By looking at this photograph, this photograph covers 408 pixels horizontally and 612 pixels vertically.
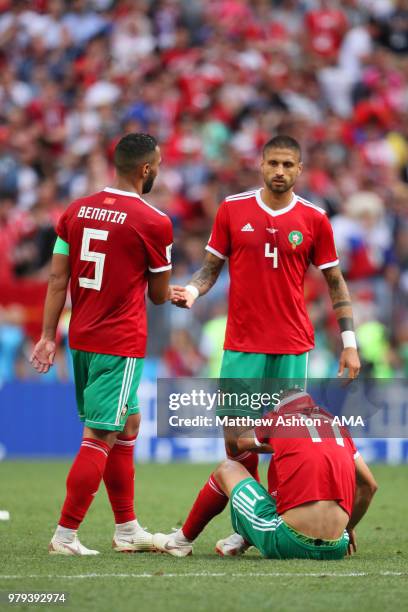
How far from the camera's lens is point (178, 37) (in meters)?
19.9

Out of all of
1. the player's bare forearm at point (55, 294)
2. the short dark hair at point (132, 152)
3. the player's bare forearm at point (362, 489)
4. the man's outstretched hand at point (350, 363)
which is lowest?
the player's bare forearm at point (362, 489)

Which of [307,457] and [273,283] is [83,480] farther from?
[273,283]

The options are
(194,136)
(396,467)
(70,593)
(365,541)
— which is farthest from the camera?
(194,136)

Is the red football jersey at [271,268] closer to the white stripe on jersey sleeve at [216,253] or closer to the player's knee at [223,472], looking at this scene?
the white stripe on jersey sleeve at [216,253]

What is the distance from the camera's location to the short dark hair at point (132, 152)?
7.18m

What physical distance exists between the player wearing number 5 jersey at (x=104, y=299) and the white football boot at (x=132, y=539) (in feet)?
1.31

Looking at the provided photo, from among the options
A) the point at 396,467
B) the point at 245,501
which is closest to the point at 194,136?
the point at 396,467

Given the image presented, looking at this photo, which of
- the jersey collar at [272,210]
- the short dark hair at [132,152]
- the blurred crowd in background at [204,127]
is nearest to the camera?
the short dark hair at [132,152]

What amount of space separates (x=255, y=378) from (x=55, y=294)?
1.28 metres

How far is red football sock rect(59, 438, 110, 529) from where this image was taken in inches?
273

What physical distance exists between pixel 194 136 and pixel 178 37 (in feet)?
8.55

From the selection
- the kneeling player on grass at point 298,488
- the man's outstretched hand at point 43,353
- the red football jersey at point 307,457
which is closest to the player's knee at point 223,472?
the kneeling player on grass at point 298,488

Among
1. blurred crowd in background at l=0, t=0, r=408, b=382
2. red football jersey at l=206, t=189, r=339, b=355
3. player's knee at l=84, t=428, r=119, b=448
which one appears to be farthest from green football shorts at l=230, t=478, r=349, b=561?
blurred crowd in background at l=0, t=0, r=408, b=382

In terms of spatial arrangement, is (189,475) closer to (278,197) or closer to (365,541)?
(365,541)
